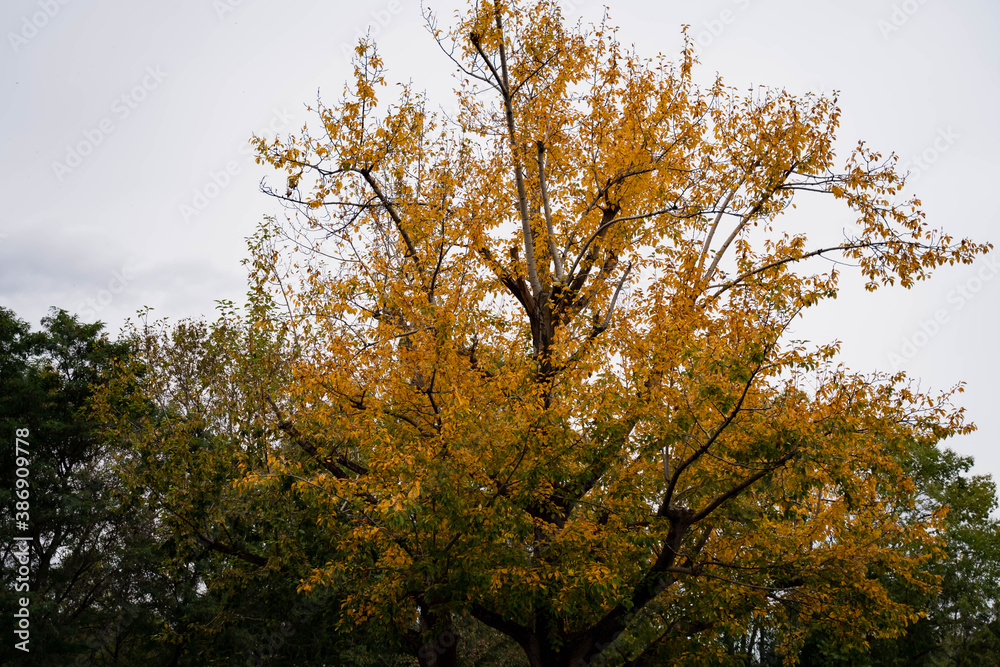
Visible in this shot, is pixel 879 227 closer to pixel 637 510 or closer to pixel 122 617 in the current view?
pixel 637 510

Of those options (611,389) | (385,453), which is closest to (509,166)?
(611,389)

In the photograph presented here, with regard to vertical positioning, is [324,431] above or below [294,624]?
above

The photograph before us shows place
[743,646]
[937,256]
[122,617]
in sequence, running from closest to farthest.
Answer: [937,256], [122,617], [743,646]

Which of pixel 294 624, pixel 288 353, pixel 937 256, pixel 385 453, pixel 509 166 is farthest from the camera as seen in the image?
pixel 294 624

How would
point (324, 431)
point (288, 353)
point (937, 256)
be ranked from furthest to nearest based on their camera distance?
point (288, 353) → point (324, 431) → point (937, 256)

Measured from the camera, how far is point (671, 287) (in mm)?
8516

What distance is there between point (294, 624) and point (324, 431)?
848 cm

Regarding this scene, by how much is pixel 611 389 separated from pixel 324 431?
4.07 metres

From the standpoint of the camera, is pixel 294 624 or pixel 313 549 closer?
pixel 313 549

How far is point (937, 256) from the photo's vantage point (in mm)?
9219

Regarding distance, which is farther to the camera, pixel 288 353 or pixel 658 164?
pixel 288 353

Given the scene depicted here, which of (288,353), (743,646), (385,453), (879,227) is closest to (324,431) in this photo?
(385,453)

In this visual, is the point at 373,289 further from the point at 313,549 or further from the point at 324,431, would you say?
the point at 313,549

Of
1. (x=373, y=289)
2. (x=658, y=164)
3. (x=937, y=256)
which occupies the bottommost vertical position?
(x=373, y=289)
